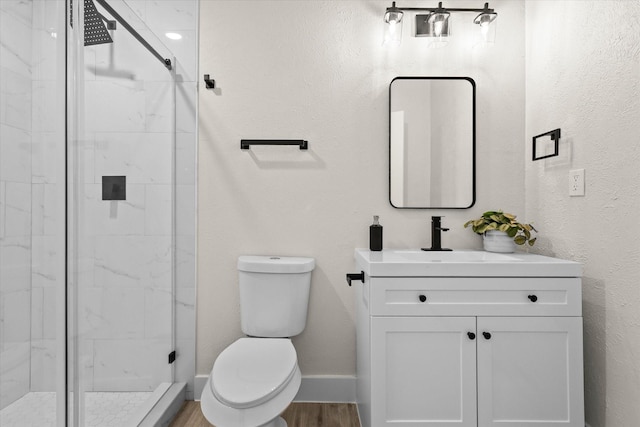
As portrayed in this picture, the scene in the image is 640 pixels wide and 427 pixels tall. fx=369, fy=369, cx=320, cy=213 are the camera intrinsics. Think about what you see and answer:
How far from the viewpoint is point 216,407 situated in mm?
1252

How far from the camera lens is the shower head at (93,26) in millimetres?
1226

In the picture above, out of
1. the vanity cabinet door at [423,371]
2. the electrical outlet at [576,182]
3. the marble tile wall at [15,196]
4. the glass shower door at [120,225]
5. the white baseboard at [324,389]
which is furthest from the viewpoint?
the white baseboard at [324,389]

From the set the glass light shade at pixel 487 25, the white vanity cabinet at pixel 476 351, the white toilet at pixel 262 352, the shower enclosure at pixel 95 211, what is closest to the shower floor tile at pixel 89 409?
the shower enclosure at pixel 95 211

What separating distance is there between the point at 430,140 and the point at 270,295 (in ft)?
3.63

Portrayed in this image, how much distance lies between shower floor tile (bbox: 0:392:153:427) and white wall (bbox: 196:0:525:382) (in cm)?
50

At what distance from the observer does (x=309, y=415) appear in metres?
1.77

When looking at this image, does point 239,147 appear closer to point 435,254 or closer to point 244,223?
point 244,223

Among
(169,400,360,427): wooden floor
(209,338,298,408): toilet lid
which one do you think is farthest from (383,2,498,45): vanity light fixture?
(169,400,360,427): wooden floor

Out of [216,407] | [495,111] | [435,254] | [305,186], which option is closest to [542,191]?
[495,111]

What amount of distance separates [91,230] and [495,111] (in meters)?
1.91

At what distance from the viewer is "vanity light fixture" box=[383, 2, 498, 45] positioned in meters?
1.78

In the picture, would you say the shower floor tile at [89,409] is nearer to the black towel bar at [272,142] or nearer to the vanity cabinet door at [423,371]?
the vanity cabinet door at [423,371]

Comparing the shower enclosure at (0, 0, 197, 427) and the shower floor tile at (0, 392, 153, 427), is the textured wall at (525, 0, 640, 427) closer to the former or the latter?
the shower enclosure at (0, 0, 197, 427)

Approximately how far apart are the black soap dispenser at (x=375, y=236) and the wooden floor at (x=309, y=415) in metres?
0.81
